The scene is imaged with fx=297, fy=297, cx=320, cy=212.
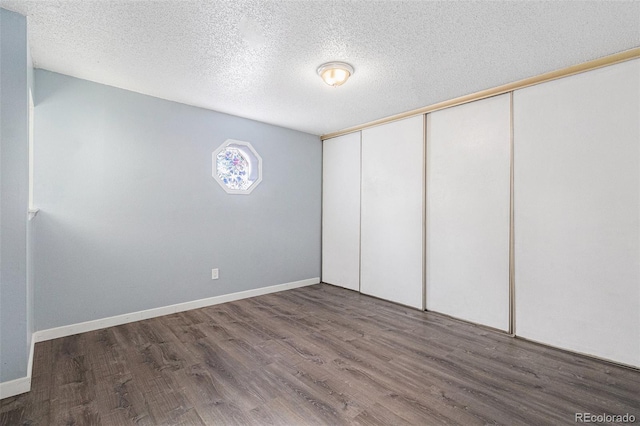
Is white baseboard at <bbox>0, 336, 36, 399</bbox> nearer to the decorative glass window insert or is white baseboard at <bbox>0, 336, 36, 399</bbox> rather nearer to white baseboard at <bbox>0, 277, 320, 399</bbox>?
white baseboard at <bbox>0, 277, 320, 399</bbox>

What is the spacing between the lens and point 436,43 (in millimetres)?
2135

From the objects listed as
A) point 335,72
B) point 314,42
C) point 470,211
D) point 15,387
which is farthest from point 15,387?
point 470,211

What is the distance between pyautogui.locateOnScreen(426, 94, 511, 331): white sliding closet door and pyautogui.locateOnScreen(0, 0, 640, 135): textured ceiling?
377 millimetres

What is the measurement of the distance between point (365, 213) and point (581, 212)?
231 centimetres

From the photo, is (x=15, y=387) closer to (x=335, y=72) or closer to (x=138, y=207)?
(x=138, y=207)

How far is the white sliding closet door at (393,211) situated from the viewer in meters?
3.57

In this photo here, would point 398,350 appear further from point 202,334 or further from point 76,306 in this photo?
point 76,306

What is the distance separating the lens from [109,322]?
2916 millimetres

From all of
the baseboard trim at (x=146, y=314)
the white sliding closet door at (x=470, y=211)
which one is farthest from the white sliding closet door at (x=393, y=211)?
the baseboard trim at (x=146, y=314)

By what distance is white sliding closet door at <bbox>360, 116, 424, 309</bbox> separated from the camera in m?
3.57

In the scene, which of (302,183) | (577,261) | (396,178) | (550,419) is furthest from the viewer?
(302,183)

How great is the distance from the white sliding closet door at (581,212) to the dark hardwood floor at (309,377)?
0.27 meters

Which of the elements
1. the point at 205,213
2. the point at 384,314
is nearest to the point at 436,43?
the point at 384,314

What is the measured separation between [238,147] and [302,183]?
1129 mm
